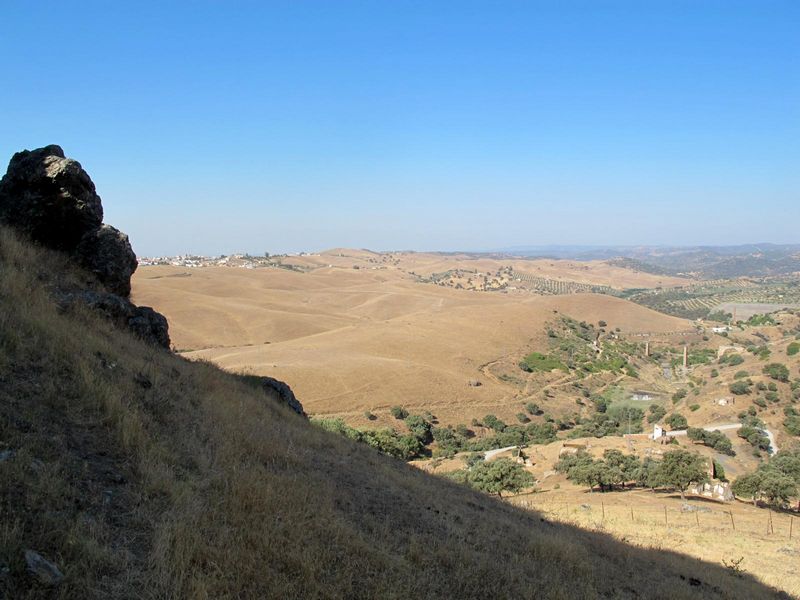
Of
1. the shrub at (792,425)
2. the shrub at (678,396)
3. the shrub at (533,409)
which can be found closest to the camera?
the shrub at (792,425)

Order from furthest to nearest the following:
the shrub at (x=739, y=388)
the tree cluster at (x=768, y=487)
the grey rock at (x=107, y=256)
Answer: the shrub at (x=739, y=388)
the tree cluster at (x=768, y=487)
the grey rock at (x=107, y=256)

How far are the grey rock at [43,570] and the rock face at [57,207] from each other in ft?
34.6

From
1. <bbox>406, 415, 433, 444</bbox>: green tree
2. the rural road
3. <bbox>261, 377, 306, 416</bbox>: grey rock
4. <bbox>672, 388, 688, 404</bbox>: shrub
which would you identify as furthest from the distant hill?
<bbox>672, 388, 688, 404</bbox>: shrub

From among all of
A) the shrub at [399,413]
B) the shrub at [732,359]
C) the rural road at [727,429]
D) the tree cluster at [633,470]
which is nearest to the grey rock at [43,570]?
the tree cluster at [633,470]

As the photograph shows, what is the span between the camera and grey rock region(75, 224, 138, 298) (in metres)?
12.5

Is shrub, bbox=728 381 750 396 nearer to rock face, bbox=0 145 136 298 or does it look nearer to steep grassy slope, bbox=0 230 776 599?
steep grassy slope, bbox=0 230 776 599

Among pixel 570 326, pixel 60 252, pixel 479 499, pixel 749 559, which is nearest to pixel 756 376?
pixel 570 326

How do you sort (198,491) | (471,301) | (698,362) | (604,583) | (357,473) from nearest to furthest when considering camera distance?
(198,491), (604,583), (357,473), (698,362), (471,301)

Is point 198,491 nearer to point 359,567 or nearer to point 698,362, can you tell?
point 359,567

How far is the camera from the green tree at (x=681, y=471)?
2214 cm

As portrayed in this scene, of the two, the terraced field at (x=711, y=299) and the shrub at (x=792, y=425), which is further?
the terraced field at (x=711, y=299)

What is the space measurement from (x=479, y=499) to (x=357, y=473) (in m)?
3.85

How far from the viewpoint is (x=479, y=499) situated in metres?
11.2

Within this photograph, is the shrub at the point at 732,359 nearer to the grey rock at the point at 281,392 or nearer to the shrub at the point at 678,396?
the shrub at the point at 678,396
